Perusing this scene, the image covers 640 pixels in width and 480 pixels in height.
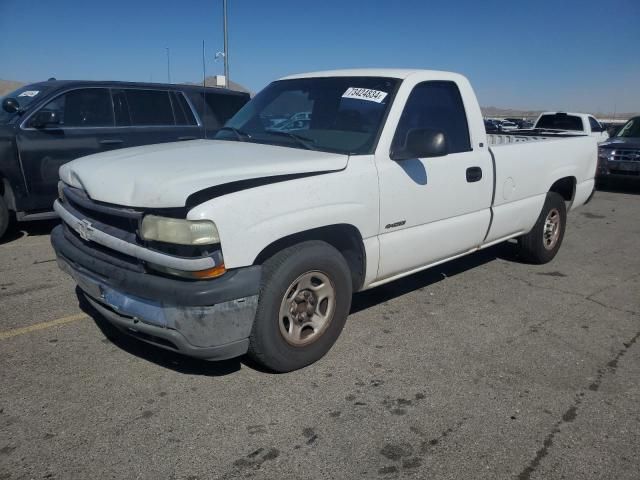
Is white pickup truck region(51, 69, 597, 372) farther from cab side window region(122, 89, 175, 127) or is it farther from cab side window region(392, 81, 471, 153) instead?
cab side window region(122, 89, 175, 127)

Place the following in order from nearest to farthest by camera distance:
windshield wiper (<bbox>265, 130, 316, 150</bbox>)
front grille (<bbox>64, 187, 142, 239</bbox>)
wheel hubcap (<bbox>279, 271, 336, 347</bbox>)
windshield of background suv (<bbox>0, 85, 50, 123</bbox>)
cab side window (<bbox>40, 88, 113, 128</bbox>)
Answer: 1. front grille (<bbox>64, 187, 142, 239</bbox>)
2. wheel hubcap (<bbox>279, 271, 336, 347</bbox>)
3. windshield wiper (<bbox>265, 130, 316, 150</bbox>)
4. windshield of background suv (<bbox>0, 85, 50, 123</bbox>)
5. cab side window (<bbox>40, 88, 113, 128</bbox>)

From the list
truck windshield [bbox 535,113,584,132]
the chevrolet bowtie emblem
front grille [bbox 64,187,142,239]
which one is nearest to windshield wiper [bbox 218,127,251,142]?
front grille [bbox 64,187,142,239]

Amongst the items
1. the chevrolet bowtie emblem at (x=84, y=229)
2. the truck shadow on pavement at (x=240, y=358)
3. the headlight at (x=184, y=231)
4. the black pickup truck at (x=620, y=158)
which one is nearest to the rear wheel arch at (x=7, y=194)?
the truck shadow on pavement at (x=240, y=358)

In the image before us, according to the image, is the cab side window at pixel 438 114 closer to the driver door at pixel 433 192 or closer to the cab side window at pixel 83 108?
→ the driver door at pixel 433 192

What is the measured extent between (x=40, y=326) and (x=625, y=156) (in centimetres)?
1183

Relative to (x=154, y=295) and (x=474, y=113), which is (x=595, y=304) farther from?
(x=154, y=295)

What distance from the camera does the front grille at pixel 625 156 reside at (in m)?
A: 11.3

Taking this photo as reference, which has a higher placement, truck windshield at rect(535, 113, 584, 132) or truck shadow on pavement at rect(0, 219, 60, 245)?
truck windshield at rect(535, 113, 584, 132)

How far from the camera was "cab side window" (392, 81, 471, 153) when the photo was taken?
12.7ft

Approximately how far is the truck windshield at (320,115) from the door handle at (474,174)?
95 centimetres

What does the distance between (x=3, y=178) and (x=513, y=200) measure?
549 centimetres

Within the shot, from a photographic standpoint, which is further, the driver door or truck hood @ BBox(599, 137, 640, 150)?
truck hood @ BBox(599, 137, 640, 150)

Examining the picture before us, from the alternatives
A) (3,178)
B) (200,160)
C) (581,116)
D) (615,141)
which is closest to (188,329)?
(200,160)

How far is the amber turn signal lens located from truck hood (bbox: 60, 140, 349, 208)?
1.17 feet
